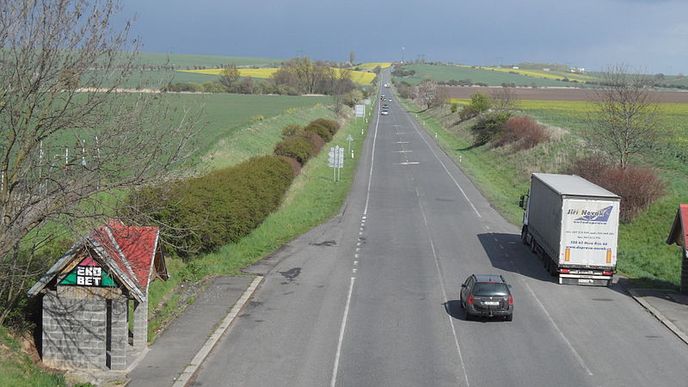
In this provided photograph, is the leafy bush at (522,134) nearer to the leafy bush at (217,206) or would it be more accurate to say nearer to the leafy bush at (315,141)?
the leafy bush at (315,141)

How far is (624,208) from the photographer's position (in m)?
43.3

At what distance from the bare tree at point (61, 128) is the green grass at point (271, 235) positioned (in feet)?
18.2

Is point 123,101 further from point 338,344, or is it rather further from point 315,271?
point 315,271

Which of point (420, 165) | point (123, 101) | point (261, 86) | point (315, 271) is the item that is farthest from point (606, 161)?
point (261, 86)

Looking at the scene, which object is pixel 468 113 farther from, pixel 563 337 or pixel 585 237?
pixel 563 337

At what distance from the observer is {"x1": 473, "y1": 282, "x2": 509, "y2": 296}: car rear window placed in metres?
22.9

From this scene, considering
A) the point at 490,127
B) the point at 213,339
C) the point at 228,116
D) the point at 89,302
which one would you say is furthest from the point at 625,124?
the point at 228,116

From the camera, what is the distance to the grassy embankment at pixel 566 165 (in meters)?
34.5

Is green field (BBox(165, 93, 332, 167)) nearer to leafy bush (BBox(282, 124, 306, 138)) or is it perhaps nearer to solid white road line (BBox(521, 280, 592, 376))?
leafy bush (BBox(282, 124, 306, 138))

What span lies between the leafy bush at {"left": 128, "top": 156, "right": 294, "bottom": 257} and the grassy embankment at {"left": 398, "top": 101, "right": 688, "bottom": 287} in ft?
45.8

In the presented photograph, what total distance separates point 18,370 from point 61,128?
4.69m

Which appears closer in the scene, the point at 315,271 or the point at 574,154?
the point at 315,271

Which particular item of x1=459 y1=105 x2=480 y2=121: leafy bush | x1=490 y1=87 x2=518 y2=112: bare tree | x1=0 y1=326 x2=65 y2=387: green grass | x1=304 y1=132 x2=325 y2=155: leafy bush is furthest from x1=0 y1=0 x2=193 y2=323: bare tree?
x1=459 y1=105 x2=480 y2=121: leafy bush

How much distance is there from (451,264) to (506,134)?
1910 inches
